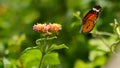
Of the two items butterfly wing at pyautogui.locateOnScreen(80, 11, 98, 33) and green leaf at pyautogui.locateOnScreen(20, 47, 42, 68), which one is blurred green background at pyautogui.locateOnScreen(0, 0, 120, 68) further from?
butterfly wing at pyautogui.locateOnScreen(80, 11, 98, 33)

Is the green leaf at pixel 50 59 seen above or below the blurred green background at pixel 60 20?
above

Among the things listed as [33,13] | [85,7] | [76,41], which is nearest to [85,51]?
[76,41]

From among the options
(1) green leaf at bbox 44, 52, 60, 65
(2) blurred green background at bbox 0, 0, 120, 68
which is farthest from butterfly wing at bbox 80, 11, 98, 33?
(2) blurred green background at bbox 0, 0, 120, 68

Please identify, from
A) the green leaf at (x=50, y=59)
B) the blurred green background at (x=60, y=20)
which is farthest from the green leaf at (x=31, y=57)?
the blurred green background at (x=60, y=20)

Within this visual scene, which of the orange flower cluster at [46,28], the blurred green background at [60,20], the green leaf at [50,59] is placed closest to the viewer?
the orange flower cluster at [46,28]

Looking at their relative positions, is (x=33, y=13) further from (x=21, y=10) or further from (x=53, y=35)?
(x=53, y=35)

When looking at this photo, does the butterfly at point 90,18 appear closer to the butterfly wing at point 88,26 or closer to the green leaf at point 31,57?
the butterfly wing at point 88,26

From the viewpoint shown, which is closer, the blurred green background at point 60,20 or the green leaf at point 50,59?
the green leaf at point 50,59

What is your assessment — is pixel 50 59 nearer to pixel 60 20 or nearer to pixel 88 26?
pixel 88 26

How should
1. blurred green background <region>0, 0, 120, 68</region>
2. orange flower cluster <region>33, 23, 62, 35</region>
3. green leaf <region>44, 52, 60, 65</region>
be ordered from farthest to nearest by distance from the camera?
blurred green background <region>0, 0, 120, 68</region> → green leaf <region>44, 52, 60, 65</region> → orange flower cluster <region>33, 23, 62, 35</region>
